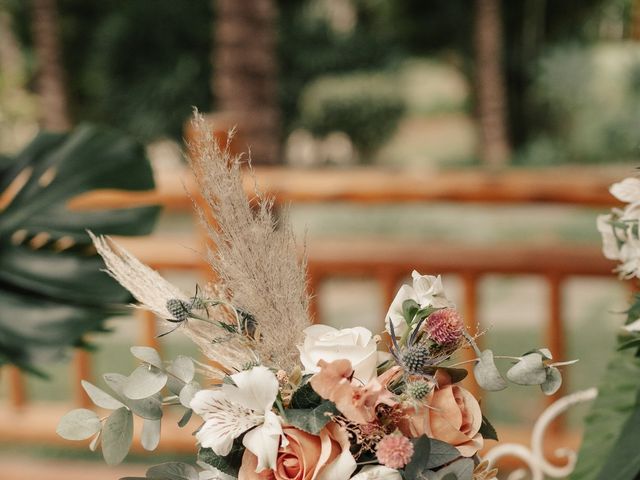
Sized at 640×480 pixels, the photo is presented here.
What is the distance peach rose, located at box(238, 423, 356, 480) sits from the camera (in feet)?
2.02

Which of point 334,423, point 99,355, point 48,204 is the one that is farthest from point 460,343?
point 99,355

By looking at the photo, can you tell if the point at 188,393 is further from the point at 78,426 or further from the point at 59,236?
the point at 59,236

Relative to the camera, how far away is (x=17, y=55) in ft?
35.8

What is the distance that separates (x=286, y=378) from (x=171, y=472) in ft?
0.40

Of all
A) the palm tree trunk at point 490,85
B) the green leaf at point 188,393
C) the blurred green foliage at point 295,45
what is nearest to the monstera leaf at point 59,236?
the green leaf at point 188,393

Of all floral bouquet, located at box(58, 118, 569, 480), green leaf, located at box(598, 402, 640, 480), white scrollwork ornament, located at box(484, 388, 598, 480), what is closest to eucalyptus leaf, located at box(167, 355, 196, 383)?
floral bouquet, located at box(58, 118, 569, 480)

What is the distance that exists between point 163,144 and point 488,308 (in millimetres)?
5690

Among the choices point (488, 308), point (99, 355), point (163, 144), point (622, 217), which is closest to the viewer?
point (622, 217)

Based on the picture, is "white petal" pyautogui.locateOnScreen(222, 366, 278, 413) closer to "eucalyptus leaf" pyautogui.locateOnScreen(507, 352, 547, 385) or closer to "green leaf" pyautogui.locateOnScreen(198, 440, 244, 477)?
"green leaf" pyautogui.locateOnScreen(198, 440, 244, 477)

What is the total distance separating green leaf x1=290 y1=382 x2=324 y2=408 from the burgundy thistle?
96 millimetres

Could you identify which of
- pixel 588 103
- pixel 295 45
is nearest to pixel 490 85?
pixel 588 103

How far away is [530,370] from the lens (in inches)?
25.6

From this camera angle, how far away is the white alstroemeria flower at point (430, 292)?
2.19ft

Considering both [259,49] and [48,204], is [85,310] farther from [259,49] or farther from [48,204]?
[259,49]
